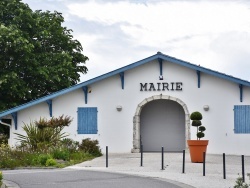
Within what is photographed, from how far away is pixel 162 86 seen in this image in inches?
1063

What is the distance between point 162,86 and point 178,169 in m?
8.75

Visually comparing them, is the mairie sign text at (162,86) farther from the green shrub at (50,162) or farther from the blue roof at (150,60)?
the green shrub at (50,162)

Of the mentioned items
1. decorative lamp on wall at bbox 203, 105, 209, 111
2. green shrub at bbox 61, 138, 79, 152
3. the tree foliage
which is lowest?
green shrub at bbox 61, 138, 79, 152

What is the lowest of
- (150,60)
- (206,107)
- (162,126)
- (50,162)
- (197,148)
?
(50,162)

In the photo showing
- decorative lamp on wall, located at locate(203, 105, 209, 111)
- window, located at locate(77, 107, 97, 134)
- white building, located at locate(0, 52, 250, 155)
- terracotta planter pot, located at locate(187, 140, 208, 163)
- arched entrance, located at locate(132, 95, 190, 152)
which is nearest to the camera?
terracotta planter pot, located at locate(187, 140, 208, 163)

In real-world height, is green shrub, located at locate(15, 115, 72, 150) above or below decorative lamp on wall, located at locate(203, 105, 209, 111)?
below

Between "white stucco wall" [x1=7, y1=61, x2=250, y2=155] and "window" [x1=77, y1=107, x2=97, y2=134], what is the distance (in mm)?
227

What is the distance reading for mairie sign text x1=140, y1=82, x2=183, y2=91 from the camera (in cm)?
2688

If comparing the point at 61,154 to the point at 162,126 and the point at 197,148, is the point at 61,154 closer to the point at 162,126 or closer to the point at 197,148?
the point at 197,148

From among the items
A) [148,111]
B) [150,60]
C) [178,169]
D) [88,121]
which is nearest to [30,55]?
[88,121]

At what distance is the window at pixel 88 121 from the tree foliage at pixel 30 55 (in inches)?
255

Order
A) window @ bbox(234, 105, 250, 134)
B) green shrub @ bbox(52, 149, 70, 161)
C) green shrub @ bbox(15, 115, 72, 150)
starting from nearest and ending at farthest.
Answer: green shrub @ bbox(52, 149, 70, 161) < green shrub @ bbox(15, 115, 72, 150) < window @ bbox(234, 105, 250, 134)

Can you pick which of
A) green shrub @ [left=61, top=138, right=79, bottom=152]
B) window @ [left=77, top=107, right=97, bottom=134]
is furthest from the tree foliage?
green shrub @ [left=61, top=138, right=79, bottom=152]

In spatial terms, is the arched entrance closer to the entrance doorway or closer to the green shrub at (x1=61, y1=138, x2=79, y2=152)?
the entrance doorway
